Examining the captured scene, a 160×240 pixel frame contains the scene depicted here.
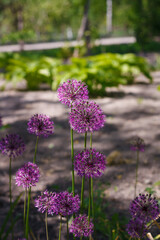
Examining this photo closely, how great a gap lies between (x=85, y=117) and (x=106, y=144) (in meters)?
2.87

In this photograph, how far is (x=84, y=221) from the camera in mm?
998

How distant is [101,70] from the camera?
5930 millimetres

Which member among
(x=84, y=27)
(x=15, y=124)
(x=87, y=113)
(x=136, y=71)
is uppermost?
(x=84, y=27)

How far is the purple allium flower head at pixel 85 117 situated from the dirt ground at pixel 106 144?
2.50ft

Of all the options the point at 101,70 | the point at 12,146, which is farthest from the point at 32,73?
the point at 12,146

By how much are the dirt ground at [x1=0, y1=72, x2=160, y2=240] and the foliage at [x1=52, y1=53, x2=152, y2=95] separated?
1.12 ft

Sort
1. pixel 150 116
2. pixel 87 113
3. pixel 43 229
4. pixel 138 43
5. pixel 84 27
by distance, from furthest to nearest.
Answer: pixel 138 43 → pixel 84 27 → pixel 150 116 → pixel 43 229 → pixel 87 113

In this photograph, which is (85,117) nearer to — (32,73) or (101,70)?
(101,70)

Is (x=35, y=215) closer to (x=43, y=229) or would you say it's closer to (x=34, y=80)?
(x=43, y=229)

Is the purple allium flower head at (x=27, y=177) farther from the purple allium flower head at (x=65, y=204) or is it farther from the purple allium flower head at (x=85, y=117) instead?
the purple allium flower head at (x=85, y=117)

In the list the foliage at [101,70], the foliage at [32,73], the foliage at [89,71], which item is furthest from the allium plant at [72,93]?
the foliage at [32,73]

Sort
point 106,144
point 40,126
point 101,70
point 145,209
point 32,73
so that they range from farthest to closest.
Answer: point 32,73
point 101,70
point 106,144
point 40,126
point 145,209

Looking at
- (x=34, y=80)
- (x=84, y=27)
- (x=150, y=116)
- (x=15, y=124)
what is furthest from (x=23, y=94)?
(x=84, y=27)

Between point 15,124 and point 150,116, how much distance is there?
2344mm
